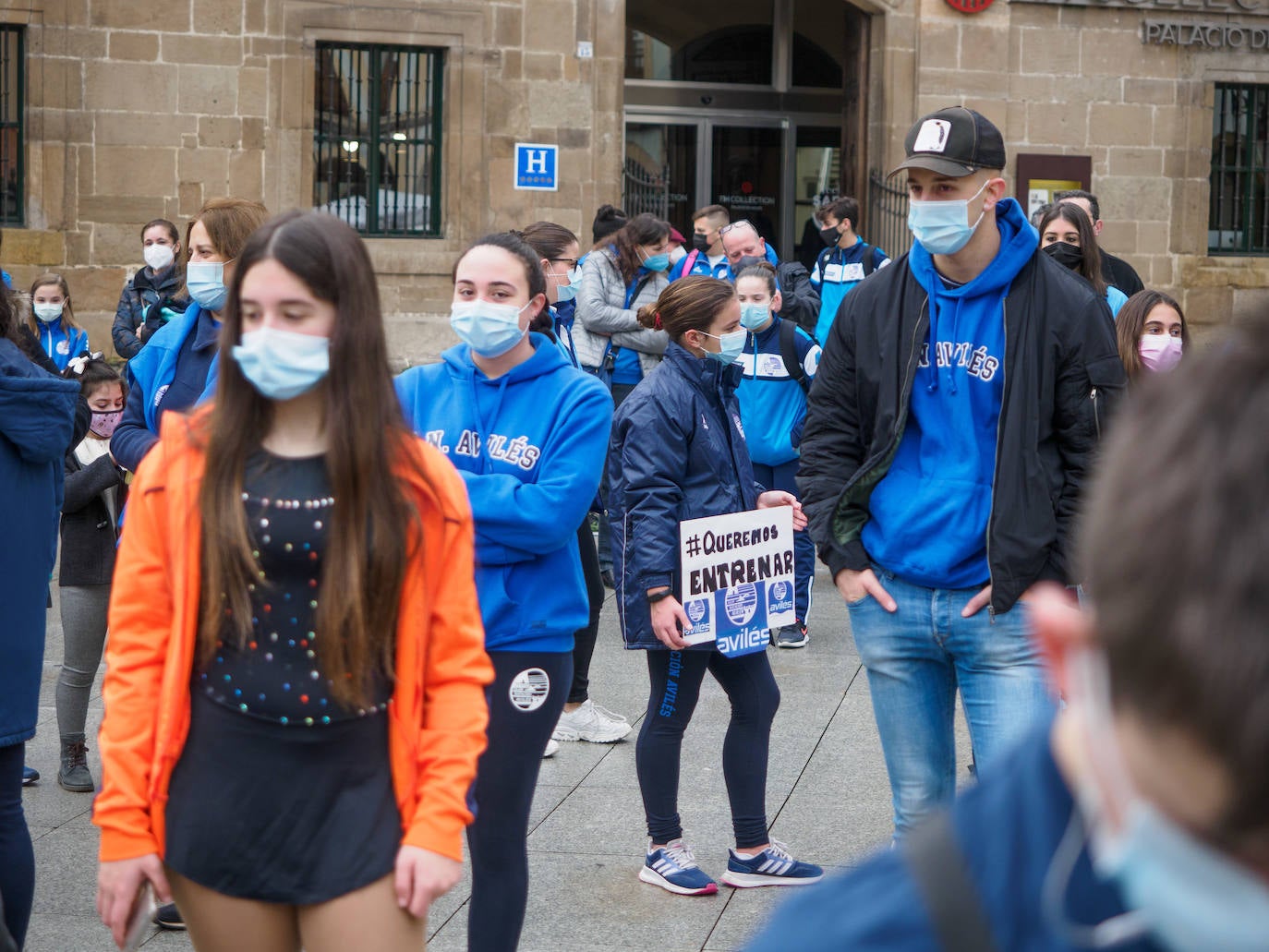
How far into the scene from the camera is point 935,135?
3.74 meters

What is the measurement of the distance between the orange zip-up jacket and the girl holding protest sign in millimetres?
2086

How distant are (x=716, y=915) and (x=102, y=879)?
2.52 metres

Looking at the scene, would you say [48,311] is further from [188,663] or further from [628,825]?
[188,663]

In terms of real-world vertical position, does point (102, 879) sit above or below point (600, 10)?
below

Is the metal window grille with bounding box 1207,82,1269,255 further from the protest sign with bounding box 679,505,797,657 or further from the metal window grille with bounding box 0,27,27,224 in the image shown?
the protest sign with bounding box 679,505,797,657

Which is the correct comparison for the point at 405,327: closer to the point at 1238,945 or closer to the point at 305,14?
the point at 305,14

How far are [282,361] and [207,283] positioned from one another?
2172 mm

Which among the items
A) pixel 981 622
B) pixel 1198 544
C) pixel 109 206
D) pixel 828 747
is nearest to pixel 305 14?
pixel 109 206

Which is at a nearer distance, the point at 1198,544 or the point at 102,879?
the point at 1198,544

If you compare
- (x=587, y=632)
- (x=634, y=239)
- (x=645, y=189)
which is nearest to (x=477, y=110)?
(x=645, y=189)

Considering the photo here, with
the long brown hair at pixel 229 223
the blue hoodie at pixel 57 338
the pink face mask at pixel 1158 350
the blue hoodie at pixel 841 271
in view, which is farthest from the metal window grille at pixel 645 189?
the long brown hair at pixel 229 223

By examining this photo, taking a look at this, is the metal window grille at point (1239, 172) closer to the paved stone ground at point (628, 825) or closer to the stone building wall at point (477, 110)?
the stone building wall at point (477, 110)

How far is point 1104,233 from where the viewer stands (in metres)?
17.5

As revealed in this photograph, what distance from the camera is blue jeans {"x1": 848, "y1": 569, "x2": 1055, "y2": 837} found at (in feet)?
11.6
